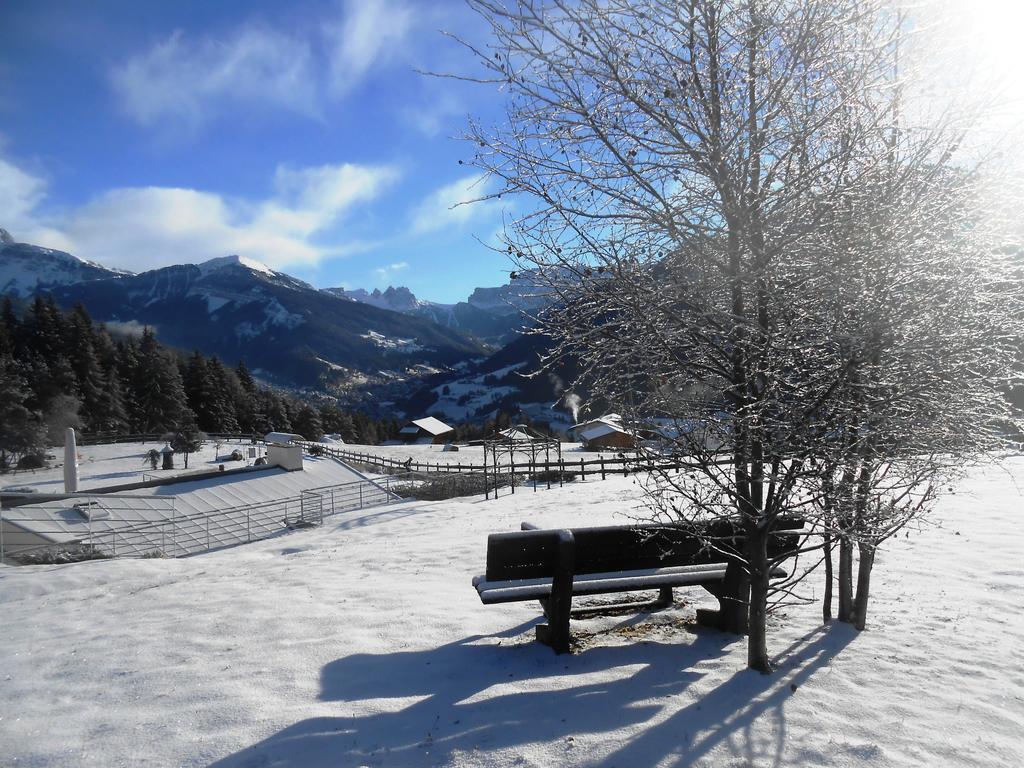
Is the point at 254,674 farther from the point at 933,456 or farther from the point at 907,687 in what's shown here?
the point at 933,456

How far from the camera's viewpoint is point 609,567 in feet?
15.2

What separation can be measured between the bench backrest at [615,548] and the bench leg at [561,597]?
0.17 metres

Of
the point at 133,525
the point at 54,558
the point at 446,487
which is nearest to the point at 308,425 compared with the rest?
the point at 446,487

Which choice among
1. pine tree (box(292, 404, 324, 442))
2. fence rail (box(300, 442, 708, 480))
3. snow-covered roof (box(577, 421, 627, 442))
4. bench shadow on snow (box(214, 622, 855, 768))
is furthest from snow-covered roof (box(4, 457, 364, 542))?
pine tree (box(292, 404, 324, 442))

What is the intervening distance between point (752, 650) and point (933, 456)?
2060 mm

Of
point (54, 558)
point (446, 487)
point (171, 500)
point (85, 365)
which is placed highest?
point (85, 365)

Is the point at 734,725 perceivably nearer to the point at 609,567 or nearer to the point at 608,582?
the point at 608,582

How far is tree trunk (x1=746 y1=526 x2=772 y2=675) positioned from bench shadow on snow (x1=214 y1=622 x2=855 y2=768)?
0.38ft

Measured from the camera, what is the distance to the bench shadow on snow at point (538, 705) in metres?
3.00

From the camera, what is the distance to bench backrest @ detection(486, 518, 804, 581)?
14.4ft

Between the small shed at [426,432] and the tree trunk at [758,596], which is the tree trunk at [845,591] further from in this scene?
the small shed at [426,432]

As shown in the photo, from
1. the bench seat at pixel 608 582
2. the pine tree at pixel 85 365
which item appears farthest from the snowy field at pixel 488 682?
the pine tree at pixel 85 365

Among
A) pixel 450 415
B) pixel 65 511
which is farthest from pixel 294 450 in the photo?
pixel 450 415

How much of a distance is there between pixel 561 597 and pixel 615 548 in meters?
0.64
